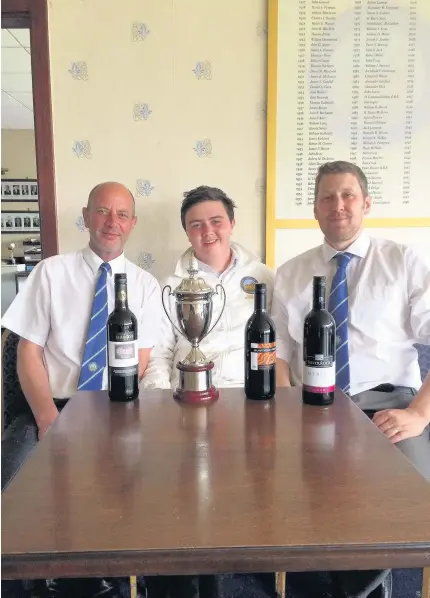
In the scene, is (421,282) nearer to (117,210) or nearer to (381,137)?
(381,137)

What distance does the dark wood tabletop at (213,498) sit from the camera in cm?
70

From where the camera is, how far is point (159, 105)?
2283 mm

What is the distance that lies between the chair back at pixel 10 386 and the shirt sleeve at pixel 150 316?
1.74 feet

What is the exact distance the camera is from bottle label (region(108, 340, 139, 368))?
1283 mm

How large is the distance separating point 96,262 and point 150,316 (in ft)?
0.95

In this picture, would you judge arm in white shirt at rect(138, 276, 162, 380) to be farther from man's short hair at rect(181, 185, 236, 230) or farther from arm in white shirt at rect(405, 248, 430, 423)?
arm in white shirt at rect(405, 248, 430, 423)

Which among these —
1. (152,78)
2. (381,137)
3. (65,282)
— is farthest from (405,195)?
(65,282)

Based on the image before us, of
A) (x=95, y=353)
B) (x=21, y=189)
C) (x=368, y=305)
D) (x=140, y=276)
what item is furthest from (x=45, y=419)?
(x=21, y=189)

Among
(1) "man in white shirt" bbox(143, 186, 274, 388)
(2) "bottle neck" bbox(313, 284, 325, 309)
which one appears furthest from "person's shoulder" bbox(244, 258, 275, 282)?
(2) "bottle neck" bbox(313, 284, 325, 309)

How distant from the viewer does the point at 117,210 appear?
6.59ft

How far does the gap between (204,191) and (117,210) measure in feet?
1.22

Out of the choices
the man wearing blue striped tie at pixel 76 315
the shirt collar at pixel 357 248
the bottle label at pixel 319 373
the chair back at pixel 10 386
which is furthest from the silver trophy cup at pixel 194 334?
the chair back at pixel 10 386

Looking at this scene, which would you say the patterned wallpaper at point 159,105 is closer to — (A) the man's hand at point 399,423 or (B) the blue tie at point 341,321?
(B) the blue tie at point 341,321

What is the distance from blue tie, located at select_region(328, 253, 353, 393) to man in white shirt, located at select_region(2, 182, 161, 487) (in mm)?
682
